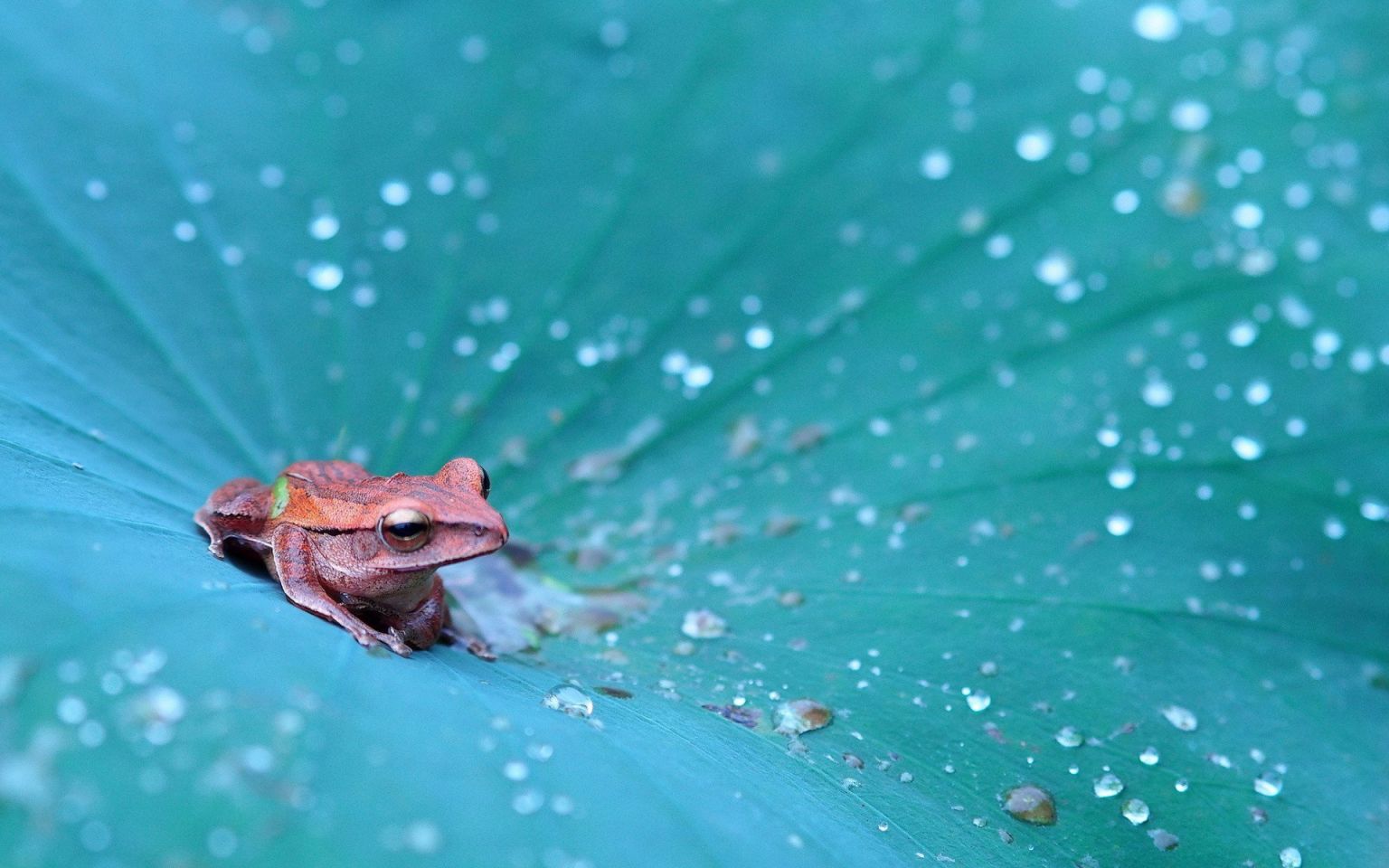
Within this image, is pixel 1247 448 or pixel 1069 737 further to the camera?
pixel 1247 448

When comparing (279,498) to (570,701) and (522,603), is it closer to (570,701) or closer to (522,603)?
(522,603)

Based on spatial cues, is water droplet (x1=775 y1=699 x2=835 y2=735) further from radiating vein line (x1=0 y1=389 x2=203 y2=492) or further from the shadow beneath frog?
radiating vein line (x1=0 y1=389 x2=203 y2=492)

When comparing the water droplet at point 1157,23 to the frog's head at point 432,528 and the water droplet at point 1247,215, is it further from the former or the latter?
the frog's head at point 432,528

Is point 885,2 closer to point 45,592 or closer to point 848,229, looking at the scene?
point 848,229

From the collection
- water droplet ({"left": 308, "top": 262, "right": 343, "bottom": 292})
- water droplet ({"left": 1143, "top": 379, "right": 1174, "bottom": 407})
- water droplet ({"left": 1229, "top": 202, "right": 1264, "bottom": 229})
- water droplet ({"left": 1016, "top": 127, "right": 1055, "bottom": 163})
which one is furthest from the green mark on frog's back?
water droplet ({"left": 1229, "top": 202, "right": 1264, "bottom": 229})

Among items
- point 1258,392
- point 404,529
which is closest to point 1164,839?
point 1258,392

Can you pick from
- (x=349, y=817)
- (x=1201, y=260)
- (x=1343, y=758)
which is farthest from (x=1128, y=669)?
(x=349, y=817)

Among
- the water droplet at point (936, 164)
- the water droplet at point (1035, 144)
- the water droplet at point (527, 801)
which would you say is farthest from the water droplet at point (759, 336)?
the water droplet at point (527, 801)
